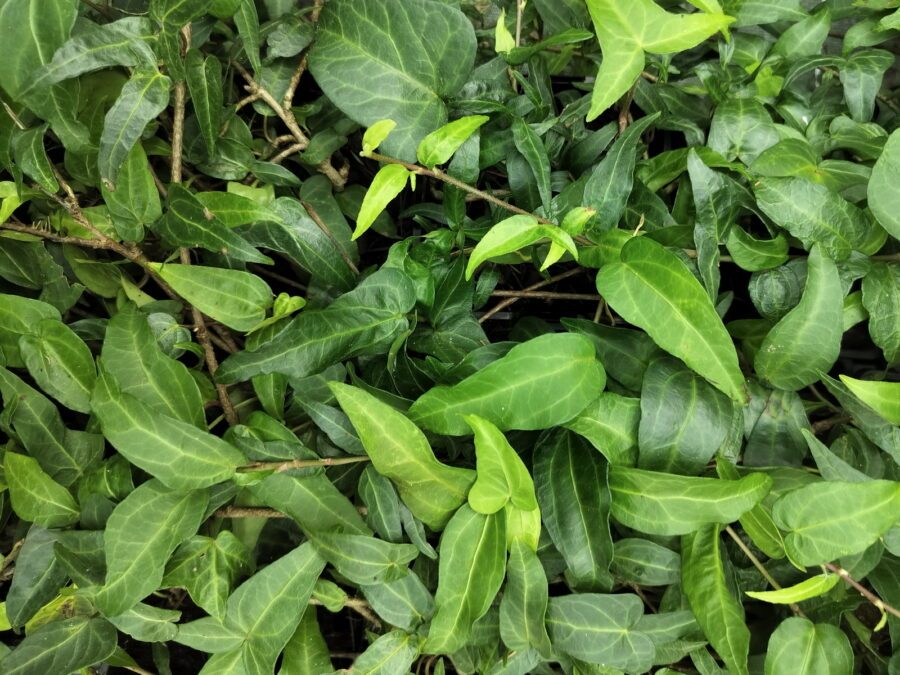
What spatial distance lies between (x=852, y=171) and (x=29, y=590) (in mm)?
1017

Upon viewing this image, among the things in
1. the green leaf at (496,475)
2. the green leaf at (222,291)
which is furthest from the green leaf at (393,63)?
the green leaf at (496,475)

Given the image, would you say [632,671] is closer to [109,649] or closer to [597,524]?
[597,524]

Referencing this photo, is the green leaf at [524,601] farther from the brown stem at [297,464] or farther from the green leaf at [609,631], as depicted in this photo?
the brown stem at [297,464]

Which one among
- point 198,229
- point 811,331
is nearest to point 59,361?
point 198,229

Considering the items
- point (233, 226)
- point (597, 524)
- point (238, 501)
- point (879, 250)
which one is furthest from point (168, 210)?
point (879, 250)

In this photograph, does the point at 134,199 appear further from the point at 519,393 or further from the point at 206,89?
the point at 519,393

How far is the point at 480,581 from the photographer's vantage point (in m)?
0.64

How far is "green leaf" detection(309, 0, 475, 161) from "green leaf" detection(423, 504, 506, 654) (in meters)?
0.39

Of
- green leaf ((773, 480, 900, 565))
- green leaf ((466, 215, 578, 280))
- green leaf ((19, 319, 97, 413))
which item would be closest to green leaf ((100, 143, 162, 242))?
green leaf ((19, 319, 97, 413))

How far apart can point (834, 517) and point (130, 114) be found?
75 centimetres

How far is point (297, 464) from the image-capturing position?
0.67 m

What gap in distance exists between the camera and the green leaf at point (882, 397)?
0.61 meters

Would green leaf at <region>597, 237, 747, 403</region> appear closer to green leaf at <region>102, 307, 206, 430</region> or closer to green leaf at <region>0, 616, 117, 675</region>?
green leaf at <region>102, 307, 206, 430</region>

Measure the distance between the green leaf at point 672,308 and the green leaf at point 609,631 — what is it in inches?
9.6
